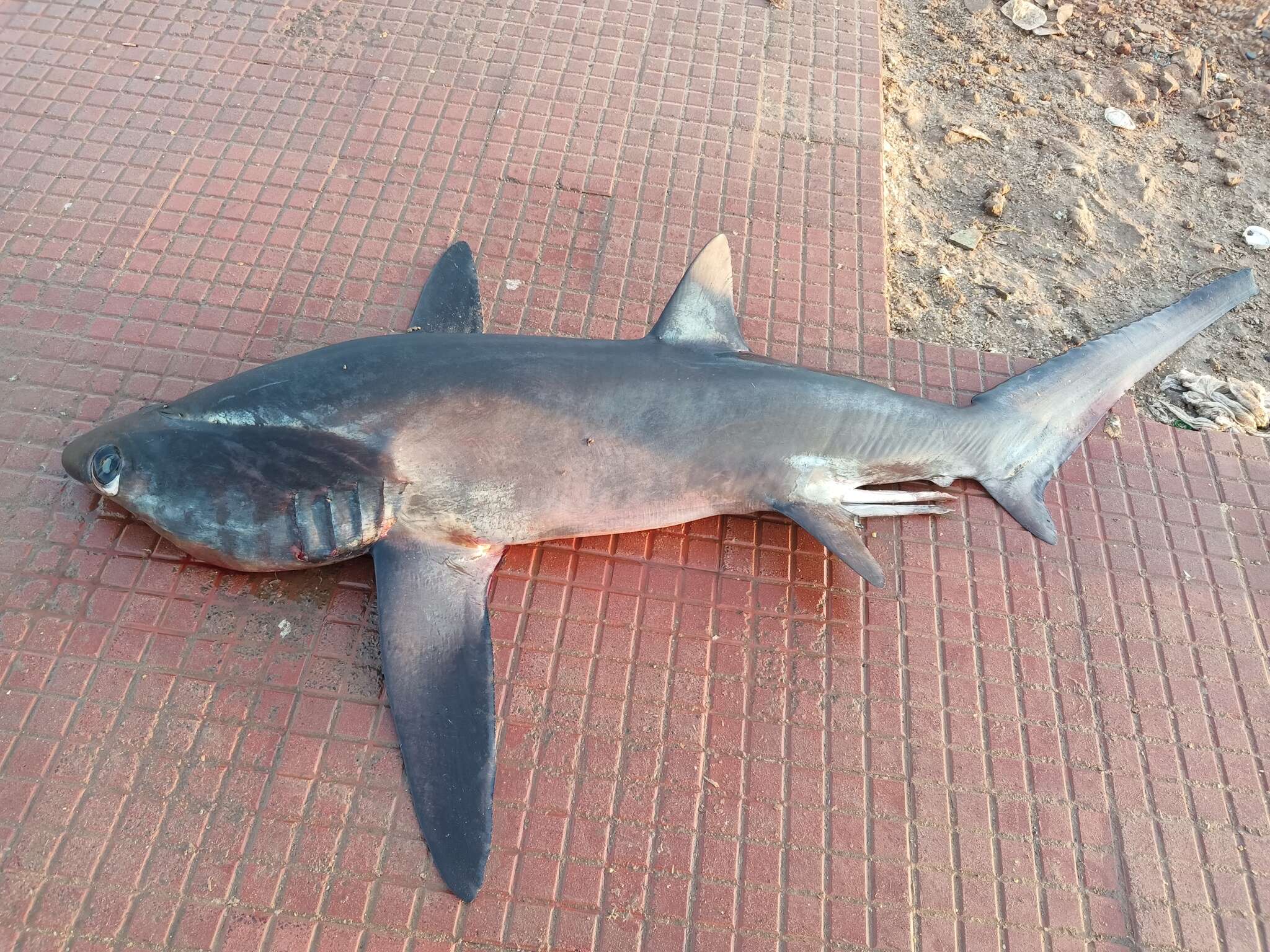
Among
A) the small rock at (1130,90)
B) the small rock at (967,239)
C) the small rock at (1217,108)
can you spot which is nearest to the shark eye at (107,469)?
the small rock at (967,239)

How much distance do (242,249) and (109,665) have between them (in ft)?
7.02

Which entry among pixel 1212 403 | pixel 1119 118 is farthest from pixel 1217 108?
pixel 1212 403

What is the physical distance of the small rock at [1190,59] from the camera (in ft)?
19.3

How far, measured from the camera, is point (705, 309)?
11.4 ft

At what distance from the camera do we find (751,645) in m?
3.22

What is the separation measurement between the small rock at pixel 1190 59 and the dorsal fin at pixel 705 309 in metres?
4.52

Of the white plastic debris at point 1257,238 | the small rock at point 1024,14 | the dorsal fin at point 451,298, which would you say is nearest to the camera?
the dorsal fin at point 451,298

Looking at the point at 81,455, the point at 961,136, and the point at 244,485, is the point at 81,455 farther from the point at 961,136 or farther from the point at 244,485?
the point at 961,136

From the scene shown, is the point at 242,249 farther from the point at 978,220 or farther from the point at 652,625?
the point at 978,220

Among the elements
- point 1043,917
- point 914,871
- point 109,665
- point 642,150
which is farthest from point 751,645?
point 642,150

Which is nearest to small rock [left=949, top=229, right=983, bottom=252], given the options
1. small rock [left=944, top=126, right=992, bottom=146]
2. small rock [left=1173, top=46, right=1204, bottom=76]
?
small rock [left=944, top=126, right=992, bottom=146]

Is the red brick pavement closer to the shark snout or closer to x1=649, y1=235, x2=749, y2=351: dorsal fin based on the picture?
the shark snout

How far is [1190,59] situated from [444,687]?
6.54m

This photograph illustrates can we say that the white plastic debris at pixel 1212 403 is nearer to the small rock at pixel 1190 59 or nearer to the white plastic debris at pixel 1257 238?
the white plastic debris at pixel 1257 238
